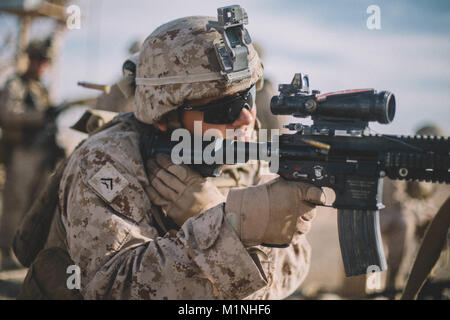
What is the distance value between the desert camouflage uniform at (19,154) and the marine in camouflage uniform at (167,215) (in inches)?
183

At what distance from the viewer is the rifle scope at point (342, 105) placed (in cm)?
206

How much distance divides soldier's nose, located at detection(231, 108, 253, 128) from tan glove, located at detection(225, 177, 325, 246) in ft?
1.65

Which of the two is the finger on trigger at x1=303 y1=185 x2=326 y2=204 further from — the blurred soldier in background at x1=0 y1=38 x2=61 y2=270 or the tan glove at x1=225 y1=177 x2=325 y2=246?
the blurred soldier in background at x1=0 y1=38 x2=61 y2=270

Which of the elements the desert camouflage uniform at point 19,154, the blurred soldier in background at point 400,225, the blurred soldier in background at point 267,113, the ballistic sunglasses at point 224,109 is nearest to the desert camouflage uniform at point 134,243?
the ballistic sunglasses at point 224,109

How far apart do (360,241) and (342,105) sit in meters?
0.65

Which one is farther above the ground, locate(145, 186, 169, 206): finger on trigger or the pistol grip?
locate(145, 186, 169, 206): finger on trigger

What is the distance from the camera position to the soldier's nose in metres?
2.54

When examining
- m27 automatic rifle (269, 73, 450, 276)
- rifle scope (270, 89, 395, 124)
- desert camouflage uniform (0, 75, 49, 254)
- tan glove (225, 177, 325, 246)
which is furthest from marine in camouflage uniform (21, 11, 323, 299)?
desert camouflage uniform (0, 75, 49, 254)

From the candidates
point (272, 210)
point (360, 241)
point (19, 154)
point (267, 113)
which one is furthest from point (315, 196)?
point (19, 154)

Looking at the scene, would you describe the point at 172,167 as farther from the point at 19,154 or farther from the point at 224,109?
the point at 19,154

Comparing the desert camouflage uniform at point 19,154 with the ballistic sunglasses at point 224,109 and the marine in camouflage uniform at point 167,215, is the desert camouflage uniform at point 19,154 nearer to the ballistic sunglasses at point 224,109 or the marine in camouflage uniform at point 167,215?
the marine in camouflage uniform at point 167,215

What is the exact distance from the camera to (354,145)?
7.05ft
